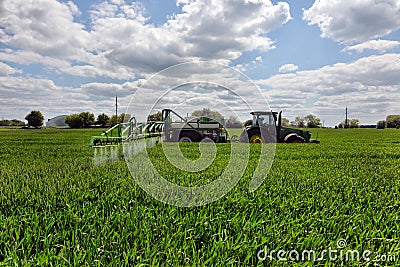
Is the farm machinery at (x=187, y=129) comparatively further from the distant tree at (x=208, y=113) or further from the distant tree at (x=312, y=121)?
the distant tree at (x=312, y=121)

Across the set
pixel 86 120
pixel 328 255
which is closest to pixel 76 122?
pixel 86 120

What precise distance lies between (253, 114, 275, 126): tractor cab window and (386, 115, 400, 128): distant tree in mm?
86183

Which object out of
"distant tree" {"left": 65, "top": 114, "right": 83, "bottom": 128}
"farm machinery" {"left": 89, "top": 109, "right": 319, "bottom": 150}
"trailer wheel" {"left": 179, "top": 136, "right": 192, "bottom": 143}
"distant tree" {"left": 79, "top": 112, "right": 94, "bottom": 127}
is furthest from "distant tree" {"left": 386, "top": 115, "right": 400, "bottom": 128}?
"trailer wheel" {"left": 179, "top": 136, "right": 192, "bottom": 143}

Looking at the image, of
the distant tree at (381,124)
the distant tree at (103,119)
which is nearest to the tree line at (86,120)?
the distant tree at (103,119)

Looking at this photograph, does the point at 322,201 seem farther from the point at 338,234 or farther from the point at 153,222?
the point at 153,222

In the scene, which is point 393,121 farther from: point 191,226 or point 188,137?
point 191,226

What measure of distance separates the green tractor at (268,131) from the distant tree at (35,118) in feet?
306

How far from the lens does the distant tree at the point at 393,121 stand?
8828 centimetres

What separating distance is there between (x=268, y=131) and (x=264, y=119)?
667mm

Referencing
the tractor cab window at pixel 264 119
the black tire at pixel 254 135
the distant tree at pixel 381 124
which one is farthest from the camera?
the distant tree at pixel 381 124

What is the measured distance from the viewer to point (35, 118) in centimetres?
9544

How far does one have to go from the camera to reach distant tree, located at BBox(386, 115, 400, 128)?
88275mm

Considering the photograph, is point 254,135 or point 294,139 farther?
point 294,139

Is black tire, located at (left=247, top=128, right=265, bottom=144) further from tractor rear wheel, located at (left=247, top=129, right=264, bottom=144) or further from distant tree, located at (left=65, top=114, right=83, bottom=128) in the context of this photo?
distant tree, located at (left=65, top=114, right=83, bottom=128)
